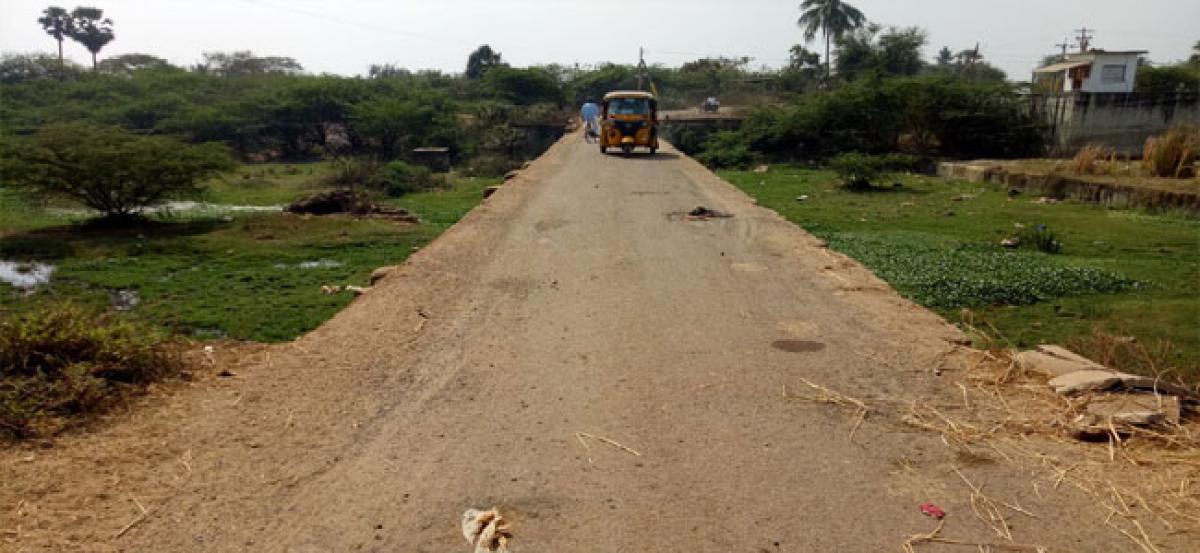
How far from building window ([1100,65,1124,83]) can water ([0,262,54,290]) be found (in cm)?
4195

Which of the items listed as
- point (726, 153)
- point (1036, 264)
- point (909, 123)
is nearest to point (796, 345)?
point (1036, 264)

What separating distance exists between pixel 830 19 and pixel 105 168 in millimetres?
57431

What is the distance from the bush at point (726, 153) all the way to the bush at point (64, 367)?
987 inches

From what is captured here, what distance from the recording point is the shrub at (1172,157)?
58.0ft

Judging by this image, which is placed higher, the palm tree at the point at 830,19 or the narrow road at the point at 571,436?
the palm tree at the point at 830,19

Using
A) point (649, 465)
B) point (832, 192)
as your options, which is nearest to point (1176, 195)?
point (832, 192)

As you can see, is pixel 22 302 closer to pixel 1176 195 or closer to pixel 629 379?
pixel 629 379

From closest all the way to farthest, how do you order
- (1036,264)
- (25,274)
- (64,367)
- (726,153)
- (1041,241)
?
(64,367), (1036,264), (1041,241), (25,274), (726,153)

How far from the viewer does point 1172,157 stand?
17891mm

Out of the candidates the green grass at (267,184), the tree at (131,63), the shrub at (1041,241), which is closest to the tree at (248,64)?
the tree at (131,63)

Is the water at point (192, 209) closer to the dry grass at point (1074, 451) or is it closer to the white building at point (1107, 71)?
the dry grass at point (1074, 451)

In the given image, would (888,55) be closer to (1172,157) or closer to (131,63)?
(1172,157)

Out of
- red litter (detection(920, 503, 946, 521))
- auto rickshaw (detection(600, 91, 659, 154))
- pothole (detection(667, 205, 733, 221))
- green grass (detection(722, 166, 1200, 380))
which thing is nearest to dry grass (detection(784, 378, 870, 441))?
red litter (detection(920, 503, 946, 521))

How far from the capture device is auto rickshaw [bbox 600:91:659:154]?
2525 cm
